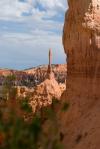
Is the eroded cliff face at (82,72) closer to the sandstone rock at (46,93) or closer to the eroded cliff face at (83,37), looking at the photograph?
the eroded cliff face at (83,37)

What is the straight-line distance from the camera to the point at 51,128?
669 cm

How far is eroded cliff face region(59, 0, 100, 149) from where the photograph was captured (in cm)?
2488

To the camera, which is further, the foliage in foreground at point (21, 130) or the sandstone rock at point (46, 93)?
the sandstone rock at point (46, 93)

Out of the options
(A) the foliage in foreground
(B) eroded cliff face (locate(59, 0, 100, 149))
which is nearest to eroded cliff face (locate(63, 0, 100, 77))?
(B) eroded cliff face (locate(59, 0, 100, 149))

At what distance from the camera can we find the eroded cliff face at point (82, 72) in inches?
979

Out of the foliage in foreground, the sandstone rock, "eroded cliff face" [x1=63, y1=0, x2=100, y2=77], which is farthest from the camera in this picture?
the sandstone rock

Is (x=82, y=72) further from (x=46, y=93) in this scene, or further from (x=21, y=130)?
(x=21, y=130)

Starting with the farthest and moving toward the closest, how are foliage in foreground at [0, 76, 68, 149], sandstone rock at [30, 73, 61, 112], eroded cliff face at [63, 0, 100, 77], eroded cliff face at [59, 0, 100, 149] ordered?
sandstone rock at [30, 73, 61, 112]
eroded cliff face at [63, 0, 100, 77]
eroded cliff face at [59, 0, 100, 149]
foliage in foreground at [0, 76, 68, 149]

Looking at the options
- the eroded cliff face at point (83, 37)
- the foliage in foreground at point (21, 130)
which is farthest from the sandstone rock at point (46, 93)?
the foliage in foreground at point (21, 130)

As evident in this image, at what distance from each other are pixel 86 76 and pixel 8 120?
19294mm

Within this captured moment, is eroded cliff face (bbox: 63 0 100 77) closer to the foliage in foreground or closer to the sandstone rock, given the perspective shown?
the sandstone rock

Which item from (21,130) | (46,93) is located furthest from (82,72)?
(21,130)

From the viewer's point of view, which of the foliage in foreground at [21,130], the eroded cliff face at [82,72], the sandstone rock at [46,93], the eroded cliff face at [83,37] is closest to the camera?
the foliage in foreground at [21,130]

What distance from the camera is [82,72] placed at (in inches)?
1030
